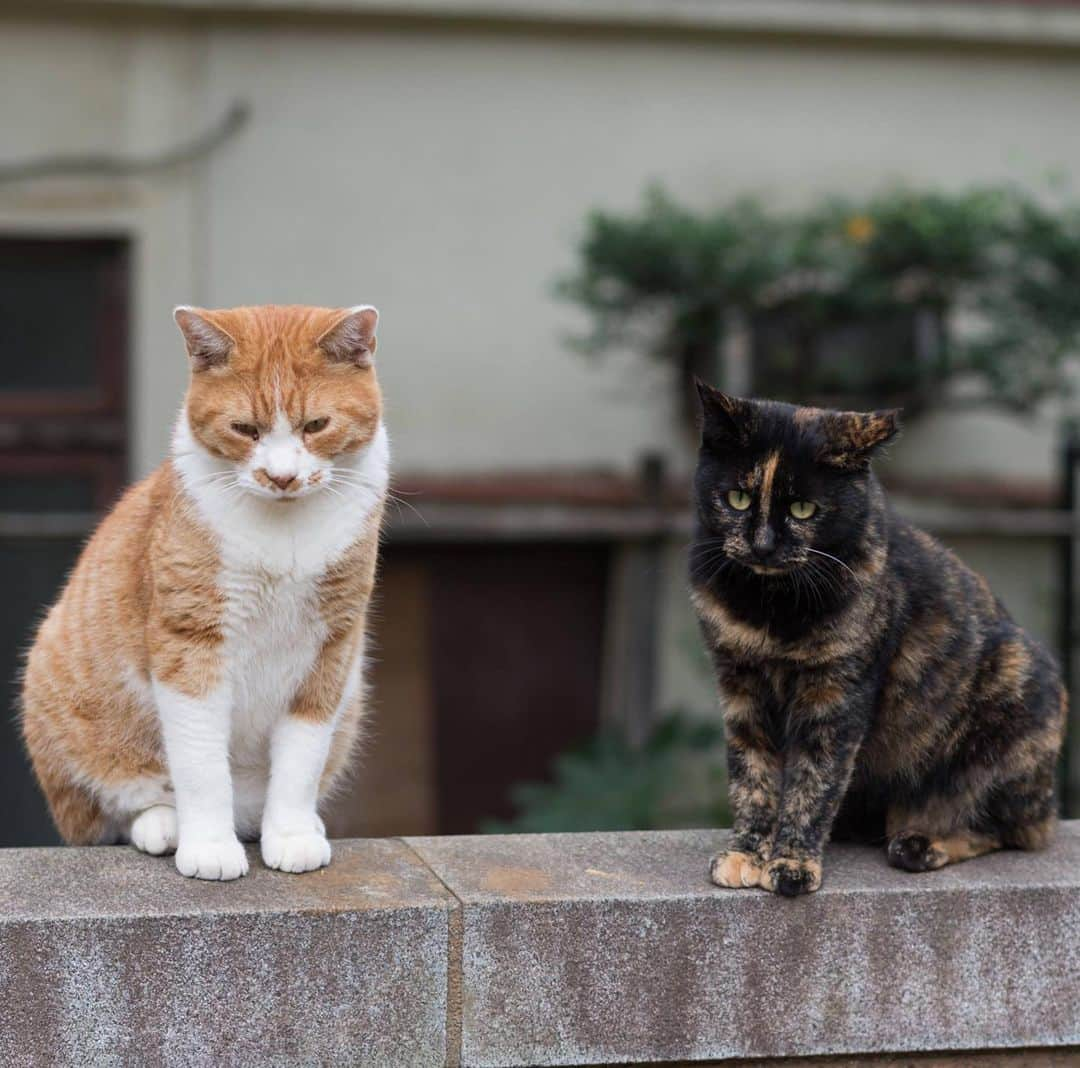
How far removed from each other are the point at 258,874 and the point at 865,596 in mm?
1278

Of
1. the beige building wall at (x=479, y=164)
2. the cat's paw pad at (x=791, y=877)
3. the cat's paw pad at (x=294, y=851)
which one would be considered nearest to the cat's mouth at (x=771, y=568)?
the cat's paw pad at (x=791, y=877)

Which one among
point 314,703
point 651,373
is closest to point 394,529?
point 651,373

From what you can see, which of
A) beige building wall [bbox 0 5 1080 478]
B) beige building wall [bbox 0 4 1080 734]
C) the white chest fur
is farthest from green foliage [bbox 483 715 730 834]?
the white chest fur

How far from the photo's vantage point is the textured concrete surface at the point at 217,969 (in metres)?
2.61

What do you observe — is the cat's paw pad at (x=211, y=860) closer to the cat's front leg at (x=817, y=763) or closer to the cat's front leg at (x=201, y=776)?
the cat's front leg at (x=201, y=776)

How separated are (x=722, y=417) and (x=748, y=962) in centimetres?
A: 104

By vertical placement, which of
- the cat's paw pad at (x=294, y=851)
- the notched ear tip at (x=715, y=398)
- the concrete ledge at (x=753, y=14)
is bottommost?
the cat's paw pad at (x=294, y=851)

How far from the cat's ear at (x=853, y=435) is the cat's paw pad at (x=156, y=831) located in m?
1.45

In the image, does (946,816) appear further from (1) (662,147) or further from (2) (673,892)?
(1) (662,147)

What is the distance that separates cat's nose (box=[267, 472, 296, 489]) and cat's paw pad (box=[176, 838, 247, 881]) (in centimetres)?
68

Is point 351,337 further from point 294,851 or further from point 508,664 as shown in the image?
point 508,664

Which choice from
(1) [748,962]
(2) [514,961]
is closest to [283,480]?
(2) [514,961]

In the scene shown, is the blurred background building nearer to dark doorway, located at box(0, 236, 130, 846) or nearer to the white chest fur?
dark doorway, located at box(0, 236, 130, 846)

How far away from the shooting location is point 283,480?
2754 millimetres
